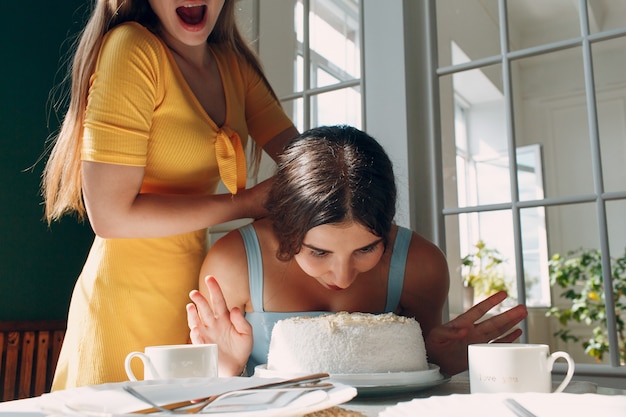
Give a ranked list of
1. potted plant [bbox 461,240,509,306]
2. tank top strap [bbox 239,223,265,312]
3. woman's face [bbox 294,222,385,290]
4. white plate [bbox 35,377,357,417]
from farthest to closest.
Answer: potted plant [bbox 461,240,509,306]
tank top strap [bbox 239,223,265,312]
woman's face [bbox 294,222,385,290]
white plate [bbox 35,377,357,417]

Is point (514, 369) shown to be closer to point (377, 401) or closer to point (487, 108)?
point (377, 401)

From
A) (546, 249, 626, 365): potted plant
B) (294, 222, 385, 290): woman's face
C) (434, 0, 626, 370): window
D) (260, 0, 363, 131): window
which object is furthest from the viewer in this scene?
(546, 249, 626, 365): potted plant

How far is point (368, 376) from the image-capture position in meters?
0.78

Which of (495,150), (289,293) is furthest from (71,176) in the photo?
(495,150)

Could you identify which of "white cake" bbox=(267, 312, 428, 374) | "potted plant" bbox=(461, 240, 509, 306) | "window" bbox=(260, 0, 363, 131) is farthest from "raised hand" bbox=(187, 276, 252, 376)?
"potted plant" bbox=(461, 240, 509, 306)

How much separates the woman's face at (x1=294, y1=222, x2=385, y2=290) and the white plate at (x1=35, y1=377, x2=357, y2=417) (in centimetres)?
46

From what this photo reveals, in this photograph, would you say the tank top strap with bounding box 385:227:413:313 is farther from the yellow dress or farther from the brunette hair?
the yellow dress

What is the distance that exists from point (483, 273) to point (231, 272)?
3575mm

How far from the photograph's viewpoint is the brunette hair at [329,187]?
3.66 feet

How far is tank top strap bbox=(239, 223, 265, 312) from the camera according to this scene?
1.22 meters

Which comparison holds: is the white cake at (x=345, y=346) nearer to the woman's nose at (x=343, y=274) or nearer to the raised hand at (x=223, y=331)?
the raised hand at (x=223, y=331)

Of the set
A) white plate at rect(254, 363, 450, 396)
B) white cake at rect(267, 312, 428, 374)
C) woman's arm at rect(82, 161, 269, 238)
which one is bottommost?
white plate at rect(254, 363, 450, 396)

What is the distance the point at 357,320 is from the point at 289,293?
407 millimetres

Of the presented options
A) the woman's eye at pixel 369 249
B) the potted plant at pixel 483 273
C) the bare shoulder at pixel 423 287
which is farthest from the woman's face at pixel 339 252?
the potted plant at pixel 483 273
